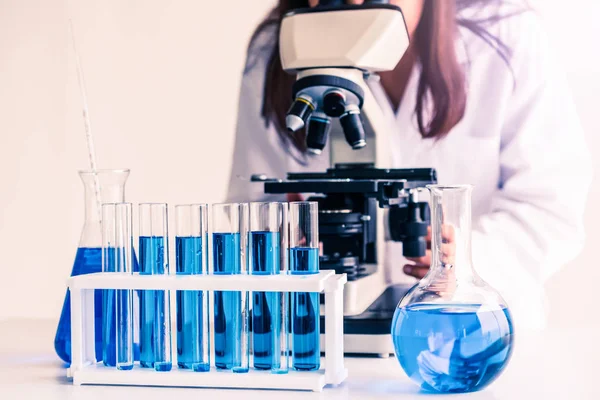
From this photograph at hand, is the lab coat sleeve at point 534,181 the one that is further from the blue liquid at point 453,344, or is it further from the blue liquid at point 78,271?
the blue liquid at point 78,271

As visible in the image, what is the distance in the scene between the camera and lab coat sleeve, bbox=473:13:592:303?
1598mm

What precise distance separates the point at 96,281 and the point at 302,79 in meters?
0.50

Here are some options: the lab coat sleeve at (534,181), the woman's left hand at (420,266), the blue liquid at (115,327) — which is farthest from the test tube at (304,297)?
the lab coat sleeve at (534,181)

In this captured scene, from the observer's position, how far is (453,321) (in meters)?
0.94

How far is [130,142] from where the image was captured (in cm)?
182

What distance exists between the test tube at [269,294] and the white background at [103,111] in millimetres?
717

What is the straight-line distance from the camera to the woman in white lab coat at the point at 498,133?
1607mm

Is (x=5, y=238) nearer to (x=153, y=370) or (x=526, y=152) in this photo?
(x=153, y=370)

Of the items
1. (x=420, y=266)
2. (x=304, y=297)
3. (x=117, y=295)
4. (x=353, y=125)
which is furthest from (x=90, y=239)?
(x=420, y=266)

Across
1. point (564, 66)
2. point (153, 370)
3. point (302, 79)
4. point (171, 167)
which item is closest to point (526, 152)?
point (564, 66)

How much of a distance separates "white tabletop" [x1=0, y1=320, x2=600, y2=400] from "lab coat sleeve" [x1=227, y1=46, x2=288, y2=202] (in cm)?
58

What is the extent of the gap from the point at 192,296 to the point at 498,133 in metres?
0.85

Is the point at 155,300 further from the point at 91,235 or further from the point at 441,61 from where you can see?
the point at 441,61

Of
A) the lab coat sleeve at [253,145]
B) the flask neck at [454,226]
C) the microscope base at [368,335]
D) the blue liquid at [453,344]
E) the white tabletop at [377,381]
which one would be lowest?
the white tabletop at [377,381]
